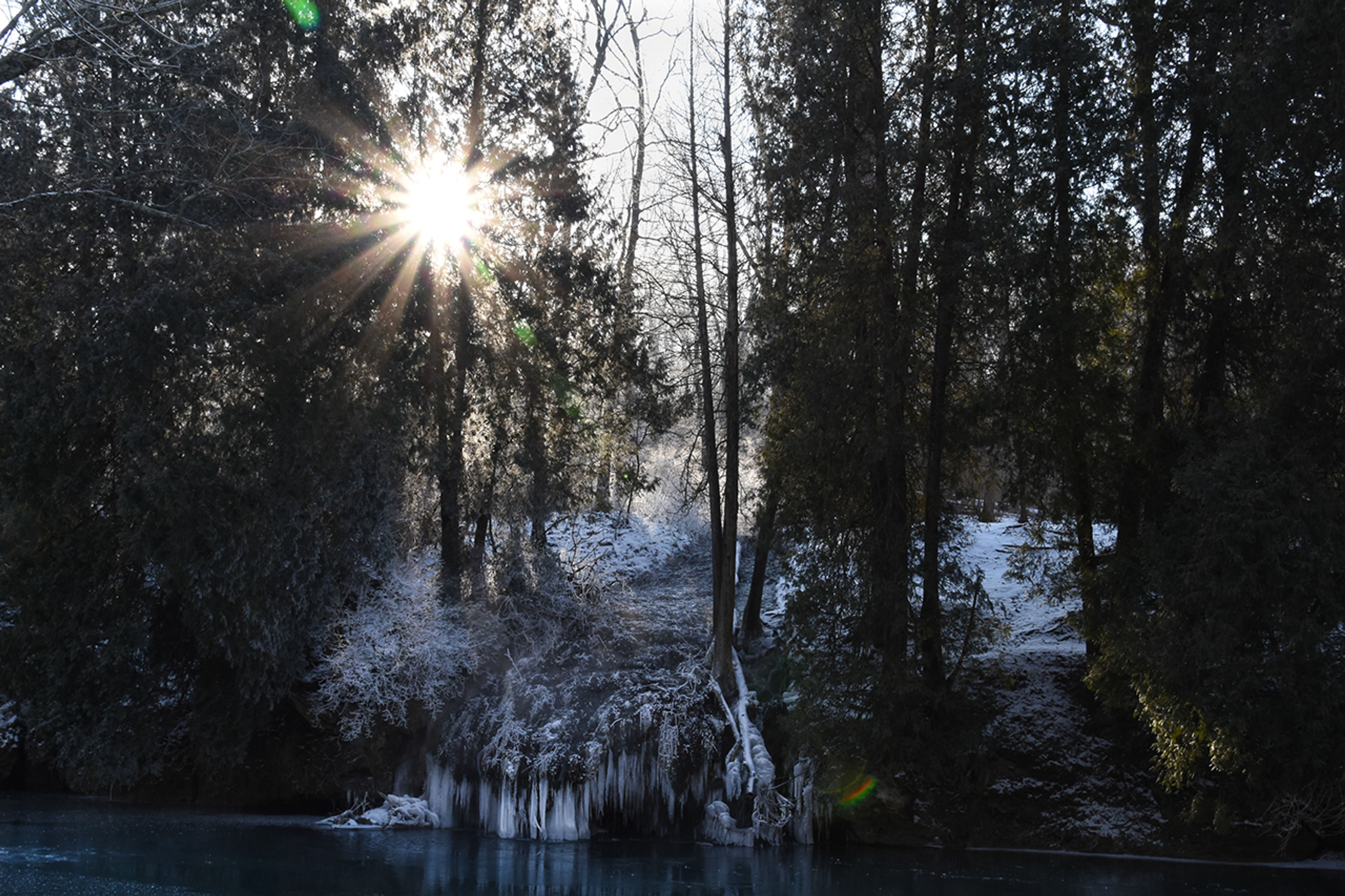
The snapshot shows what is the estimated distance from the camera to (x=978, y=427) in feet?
52.3

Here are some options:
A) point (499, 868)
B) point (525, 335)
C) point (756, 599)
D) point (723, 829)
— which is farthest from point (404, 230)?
point (723, 829)

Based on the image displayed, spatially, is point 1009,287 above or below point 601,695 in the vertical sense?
above

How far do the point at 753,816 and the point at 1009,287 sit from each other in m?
8.30

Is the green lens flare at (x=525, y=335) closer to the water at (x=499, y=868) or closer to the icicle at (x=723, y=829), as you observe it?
the water at (x=499, y=868)

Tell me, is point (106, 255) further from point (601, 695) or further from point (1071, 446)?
point (1071, 446)

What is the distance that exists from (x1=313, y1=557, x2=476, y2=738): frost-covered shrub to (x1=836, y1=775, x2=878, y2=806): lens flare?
6.78 meters

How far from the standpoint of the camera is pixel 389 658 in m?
18.3

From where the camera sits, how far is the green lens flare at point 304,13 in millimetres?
17422

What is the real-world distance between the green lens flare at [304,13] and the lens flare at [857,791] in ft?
46.9

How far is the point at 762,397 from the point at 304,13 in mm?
9757

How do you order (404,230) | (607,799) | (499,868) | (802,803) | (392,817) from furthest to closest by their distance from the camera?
(404,230), (392,817), (607,799), (802,803), (499,868)

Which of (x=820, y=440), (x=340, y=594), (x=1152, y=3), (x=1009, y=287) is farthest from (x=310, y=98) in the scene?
(x=1152, y=3)

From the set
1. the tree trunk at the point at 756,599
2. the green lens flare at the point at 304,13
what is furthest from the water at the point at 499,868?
the green lens flare at the point at 304,13

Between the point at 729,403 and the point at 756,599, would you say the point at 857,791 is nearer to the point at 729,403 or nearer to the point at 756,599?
the point at 756,599
